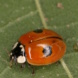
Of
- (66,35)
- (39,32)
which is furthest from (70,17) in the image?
(39,32)


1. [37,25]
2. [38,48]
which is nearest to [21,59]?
[38,48]

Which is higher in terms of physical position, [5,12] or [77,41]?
[5,12]

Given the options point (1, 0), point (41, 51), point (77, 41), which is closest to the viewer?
point (41, 51)

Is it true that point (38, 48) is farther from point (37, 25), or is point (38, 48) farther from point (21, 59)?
point (37, 25)

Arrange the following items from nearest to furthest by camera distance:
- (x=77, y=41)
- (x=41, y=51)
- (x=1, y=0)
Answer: (x=41, y=51) → (x=77, y=41) → (x=1, y=0)

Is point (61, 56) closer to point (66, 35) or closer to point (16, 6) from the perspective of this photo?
point (66, 35)
